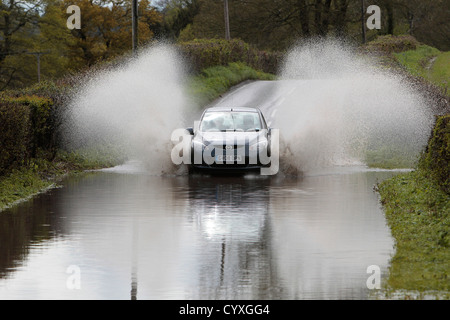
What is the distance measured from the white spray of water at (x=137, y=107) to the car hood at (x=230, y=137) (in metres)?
1.70

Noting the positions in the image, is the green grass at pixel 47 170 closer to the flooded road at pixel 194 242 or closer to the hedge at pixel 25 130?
the hedge at pixel 25 130

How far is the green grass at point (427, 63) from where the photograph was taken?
54031 mm

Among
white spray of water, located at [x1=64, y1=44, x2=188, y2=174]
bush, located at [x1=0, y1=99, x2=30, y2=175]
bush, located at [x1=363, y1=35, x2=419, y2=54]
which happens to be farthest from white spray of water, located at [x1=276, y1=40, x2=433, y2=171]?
bush, located at [x1=363, y1=35, x2=419, y2=54]

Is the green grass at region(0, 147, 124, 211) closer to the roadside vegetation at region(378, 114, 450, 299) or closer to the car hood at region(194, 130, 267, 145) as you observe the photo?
the car hood at region(194, 130, 267, 145)

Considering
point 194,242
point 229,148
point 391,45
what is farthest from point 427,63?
point 194,242

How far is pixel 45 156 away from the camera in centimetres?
2391

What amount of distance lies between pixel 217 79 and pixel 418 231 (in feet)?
124

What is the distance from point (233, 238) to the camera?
12.4 meters

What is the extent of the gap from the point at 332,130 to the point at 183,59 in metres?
Result: 23.7

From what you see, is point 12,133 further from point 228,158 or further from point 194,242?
point 194,242

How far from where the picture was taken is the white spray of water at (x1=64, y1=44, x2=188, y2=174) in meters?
24.9
